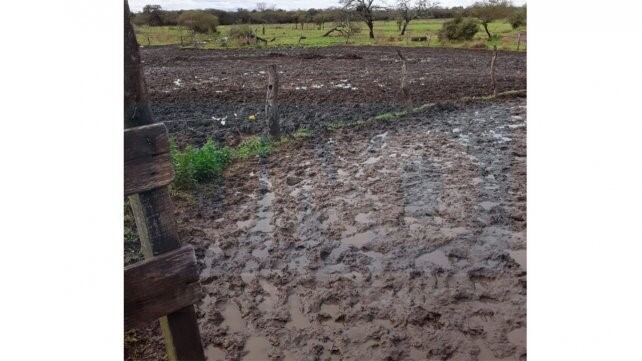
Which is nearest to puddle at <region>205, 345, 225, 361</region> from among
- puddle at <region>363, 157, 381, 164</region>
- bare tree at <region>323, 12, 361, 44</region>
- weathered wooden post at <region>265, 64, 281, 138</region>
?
bare tree at <region>323, 12, 361, 44</region>

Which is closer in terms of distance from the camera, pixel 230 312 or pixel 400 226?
pixel 230 312

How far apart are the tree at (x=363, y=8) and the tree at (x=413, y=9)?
8.7 inches

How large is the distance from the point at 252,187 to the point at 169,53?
2730 millimetres

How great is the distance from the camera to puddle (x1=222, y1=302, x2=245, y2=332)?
A: 4.16 m

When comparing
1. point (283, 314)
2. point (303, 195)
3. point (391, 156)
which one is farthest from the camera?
point (391, 156)

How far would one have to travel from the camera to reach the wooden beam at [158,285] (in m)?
2.63

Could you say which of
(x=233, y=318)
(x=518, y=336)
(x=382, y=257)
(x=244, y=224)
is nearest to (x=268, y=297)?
(x=233, y=318)

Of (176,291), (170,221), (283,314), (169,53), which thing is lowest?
(283,314)

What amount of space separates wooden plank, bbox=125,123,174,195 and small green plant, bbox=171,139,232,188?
4.37 meters

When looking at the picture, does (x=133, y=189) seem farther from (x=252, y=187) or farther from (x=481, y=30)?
(x=252, y=187)

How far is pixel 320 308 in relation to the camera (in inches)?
170

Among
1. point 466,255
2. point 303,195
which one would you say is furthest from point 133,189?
point 303,195

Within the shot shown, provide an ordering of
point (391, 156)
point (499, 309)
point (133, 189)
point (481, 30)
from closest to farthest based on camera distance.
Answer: point (133, 189), point (499, 309), point (481, 30), point (391, 156)

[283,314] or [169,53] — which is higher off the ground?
[169,53]
